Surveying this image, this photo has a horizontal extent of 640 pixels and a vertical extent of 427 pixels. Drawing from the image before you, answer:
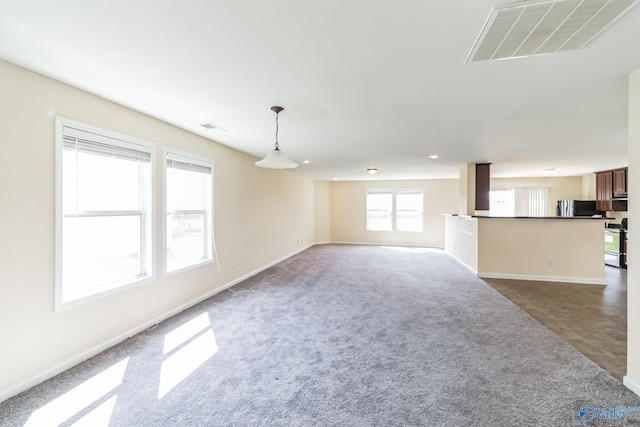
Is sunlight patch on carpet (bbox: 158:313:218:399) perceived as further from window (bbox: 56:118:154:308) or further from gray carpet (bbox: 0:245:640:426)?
window (bbox: 56:118:154:308)

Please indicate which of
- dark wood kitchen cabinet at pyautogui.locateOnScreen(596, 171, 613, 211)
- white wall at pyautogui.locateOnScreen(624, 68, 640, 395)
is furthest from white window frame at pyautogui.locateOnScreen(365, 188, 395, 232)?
white wall at pyautogui.locateOnScreen(624, 68, 640, 395)

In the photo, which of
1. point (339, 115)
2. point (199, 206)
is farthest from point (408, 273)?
point (199, 206)

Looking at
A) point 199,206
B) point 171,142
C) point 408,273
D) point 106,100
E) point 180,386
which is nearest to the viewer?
point 180,386

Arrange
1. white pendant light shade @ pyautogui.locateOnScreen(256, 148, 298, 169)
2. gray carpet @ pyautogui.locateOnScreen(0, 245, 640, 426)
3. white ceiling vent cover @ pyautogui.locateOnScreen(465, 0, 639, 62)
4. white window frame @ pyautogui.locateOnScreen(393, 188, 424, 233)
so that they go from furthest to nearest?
white window frame @ pyautogui.locateOnScreen(393, 188, 424, 233), white pendant light shade @ pyautogui.locateOnScreen(256, 148, 298, 169), gray carpet @ pyautogui.locateOnScreen(0, 245, 640, 426), white ceiling vent cover @ pyautogui.locateOnScreen(465, 0, 639, 62)

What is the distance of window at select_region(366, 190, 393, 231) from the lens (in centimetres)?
913

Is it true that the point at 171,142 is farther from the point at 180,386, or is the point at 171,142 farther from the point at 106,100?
the point at 180,386

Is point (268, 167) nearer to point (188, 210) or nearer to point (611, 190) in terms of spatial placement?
point (188, 210)

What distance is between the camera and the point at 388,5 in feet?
Result: 4.25

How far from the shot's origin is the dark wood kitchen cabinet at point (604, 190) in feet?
21.1

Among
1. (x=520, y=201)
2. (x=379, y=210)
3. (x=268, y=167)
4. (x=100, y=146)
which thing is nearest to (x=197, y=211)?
(x=100, y=146)

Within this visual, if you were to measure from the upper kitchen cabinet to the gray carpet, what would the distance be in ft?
18.6

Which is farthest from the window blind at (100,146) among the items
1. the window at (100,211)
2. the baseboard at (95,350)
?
the baseboard at (95,350)

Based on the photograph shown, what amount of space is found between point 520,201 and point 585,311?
18.8 ft

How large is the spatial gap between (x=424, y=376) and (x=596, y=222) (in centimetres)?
498
